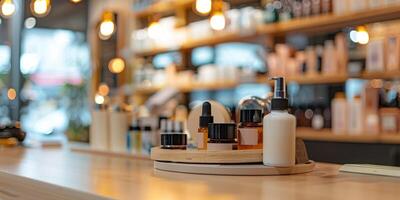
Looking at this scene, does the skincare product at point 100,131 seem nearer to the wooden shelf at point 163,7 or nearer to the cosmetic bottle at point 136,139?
the cosmetic bottle at point 136,139

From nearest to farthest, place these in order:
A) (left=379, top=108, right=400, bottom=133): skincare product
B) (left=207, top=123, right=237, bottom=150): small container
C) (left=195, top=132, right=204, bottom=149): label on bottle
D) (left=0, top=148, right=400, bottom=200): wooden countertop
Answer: (left=0, top=148, right=400, bottom=200): wooden countertop → (left=207, top=123, right=237, bottom=150): small container → (left=195, top=132, right=204, bottom=149): label on bottle → (left=379, top=108, right=400, bottom=133): skincare product

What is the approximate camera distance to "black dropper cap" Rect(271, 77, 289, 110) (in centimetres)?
131

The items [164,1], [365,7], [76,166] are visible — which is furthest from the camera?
[164,1]

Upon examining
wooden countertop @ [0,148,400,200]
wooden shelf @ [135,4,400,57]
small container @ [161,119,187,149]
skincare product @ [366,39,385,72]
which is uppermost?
wooden shelf @ [135,4,400,57]

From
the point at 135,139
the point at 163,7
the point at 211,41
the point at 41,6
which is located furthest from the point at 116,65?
the point at 135,139

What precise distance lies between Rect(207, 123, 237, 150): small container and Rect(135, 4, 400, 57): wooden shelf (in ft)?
7.47

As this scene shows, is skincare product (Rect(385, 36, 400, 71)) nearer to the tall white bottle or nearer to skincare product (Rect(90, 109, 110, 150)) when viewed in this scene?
skincare product (Rect(90, 109, 110, 150))

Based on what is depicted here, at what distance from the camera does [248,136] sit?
57.8 inches

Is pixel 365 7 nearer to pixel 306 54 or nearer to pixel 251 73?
pixel 306 54

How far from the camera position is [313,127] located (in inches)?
156

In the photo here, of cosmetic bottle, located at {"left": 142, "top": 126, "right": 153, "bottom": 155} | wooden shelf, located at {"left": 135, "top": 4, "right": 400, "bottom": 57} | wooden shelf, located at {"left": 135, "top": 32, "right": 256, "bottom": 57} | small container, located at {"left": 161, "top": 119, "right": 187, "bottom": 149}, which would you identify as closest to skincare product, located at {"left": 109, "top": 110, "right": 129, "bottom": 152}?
cosmetic bottle, located at {"left": 142, "top": 126, "right": 153, "bottom": 155}

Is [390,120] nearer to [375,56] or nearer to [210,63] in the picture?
[375,56]

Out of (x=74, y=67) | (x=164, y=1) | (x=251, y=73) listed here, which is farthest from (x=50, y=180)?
(x=74, y=67)

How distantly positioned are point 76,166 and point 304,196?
3.00 feet
